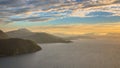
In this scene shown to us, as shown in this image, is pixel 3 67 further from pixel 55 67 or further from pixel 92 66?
pixel 92 66

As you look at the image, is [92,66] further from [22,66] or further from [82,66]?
[22,66]

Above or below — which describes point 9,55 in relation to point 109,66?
below

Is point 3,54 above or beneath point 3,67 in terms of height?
beneath

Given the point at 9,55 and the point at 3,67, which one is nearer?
the point at 3,67

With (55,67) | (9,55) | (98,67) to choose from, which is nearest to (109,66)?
(98,67)

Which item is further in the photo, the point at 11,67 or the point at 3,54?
the point at 3,54

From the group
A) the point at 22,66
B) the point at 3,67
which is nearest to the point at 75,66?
the point at 22,66

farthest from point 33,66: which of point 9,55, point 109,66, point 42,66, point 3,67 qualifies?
point 9,55
